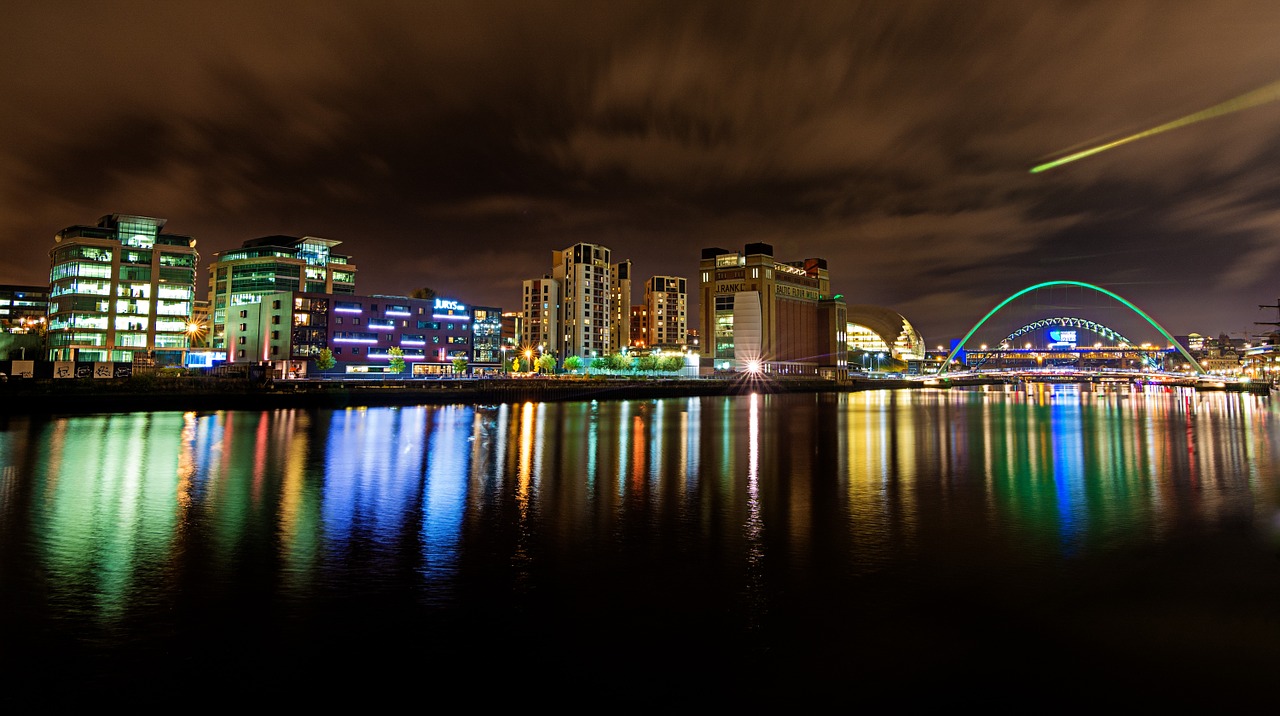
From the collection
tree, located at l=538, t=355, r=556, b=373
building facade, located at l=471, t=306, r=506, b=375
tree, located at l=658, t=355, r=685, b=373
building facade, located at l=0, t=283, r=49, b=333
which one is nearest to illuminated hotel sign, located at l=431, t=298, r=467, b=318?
tree, located at l=538, t=355, r=556, b=373

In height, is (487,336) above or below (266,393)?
above

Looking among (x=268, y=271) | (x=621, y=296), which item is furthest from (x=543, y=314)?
(x=268, y=271)

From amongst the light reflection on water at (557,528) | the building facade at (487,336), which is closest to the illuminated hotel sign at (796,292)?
the building facade at (487,336)

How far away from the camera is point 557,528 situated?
658 inches

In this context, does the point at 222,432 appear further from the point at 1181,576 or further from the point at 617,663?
the point at 1181,576

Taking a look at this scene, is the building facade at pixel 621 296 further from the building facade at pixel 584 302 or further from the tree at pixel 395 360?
the tree at pixel 395 360

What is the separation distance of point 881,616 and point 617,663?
15.1ft

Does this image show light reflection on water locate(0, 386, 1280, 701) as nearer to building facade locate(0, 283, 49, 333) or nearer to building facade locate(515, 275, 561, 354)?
building facade locate(515, 275, 561, 354)

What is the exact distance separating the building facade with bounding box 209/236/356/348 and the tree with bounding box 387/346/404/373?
1183 inches

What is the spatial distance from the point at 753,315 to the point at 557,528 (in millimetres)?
136959

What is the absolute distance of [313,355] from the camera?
3669 inches

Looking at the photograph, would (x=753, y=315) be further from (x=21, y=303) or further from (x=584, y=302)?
(x=21, y=303)

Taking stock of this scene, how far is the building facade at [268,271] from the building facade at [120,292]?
11.4m

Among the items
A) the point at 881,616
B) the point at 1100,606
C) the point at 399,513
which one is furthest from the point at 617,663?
the point at 399,513
